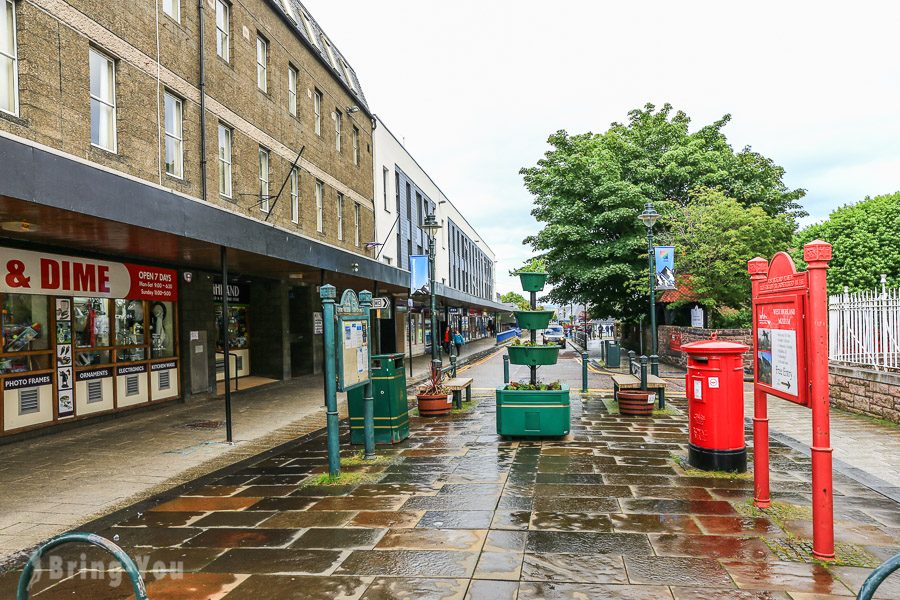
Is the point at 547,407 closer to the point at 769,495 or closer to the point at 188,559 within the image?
the point at 769,495

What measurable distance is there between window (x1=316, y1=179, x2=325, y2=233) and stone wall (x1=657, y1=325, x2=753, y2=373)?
41.8ft

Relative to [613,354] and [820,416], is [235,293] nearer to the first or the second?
[613,354]

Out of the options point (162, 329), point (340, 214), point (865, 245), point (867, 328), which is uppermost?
point (340, 214)

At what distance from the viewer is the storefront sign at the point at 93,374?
1144cm

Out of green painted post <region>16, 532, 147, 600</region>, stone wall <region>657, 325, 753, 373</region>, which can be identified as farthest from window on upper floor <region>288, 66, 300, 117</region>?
green painted post <region>16, 532, 147, 600</region>

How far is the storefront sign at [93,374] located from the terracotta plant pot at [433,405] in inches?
247

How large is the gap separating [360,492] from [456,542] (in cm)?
191

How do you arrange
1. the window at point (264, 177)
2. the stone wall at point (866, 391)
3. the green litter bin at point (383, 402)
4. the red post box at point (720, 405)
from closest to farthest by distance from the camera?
the red post box at point (720, 405) < the green litter bin at point (383, 402) < the stone wall at point (866, 391) < the window at point (264, 177)

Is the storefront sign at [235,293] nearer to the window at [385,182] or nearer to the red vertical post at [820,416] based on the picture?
the window at [385,182]

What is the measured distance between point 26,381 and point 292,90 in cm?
1289

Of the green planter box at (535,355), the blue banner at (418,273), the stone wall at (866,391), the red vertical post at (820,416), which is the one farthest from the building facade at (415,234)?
the red vertical post at (820,416)

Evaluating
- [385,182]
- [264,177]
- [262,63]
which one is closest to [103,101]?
[264,177]

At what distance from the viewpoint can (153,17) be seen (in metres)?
12.6

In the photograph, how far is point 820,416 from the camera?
15.1 ft
